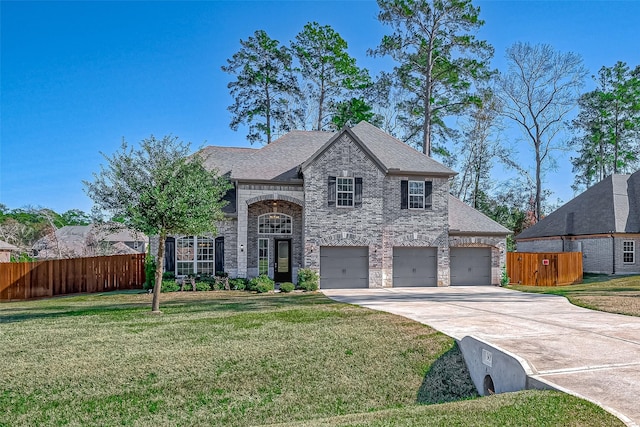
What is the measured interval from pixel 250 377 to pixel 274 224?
14162 millimetres

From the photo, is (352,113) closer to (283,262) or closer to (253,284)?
(283,262)

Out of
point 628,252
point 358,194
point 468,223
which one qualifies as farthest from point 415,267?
point 628,252

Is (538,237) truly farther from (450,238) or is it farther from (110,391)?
(110,391)

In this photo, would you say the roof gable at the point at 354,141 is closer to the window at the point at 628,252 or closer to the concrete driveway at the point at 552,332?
the concrete driveway at the point at 552,332

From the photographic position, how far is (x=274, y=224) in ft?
74.6

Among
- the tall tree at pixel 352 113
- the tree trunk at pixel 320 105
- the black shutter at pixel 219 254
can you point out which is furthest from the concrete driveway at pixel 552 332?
the tree trunk at pixel 320 105

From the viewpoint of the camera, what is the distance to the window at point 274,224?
2255cm

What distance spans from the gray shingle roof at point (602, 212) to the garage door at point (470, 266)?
368 inches

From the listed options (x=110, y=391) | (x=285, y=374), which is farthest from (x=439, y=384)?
(x=110, y=391)

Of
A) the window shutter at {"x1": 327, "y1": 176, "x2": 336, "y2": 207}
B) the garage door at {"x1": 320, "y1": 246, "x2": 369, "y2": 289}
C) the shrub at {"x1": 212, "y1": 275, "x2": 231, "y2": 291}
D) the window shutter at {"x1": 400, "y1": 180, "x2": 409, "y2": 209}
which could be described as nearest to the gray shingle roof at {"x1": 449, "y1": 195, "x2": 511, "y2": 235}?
the window shutter at {"x1": 400, "y1": 180, "x2": 409, "y2": 209}

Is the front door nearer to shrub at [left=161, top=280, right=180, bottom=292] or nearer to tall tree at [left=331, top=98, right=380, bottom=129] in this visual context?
shrub at [left=161, top=280, right=180, bottom=292]

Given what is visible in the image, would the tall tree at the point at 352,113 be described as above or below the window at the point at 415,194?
above

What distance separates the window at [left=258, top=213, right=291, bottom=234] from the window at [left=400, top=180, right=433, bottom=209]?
223 inches

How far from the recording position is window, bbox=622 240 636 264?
27641 millimetres
